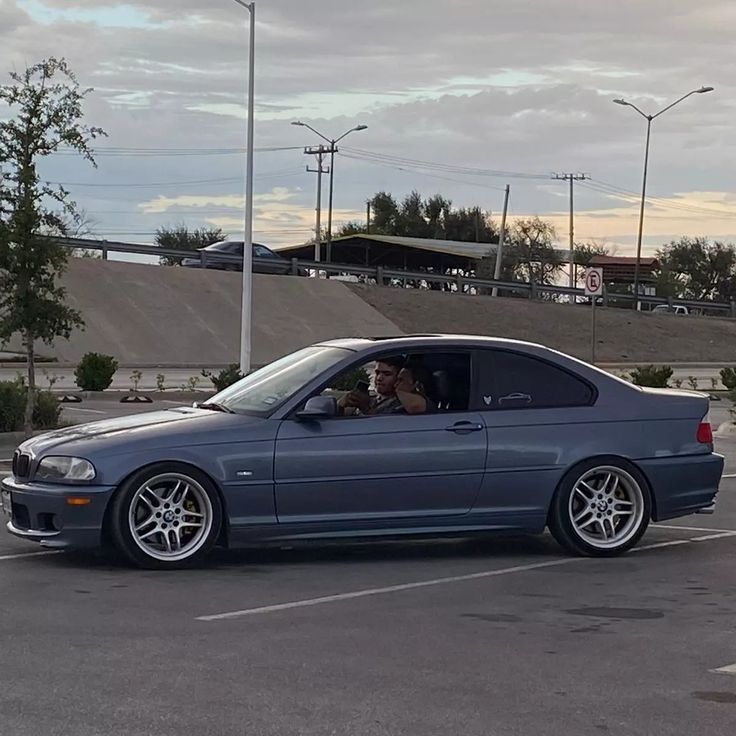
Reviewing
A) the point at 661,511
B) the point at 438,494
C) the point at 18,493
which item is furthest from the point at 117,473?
the point at 661,511

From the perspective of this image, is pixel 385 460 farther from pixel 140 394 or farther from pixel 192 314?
pixel 192 314

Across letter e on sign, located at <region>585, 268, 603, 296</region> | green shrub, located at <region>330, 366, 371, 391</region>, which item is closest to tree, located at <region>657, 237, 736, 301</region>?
letter e on sign, located at <region>585, 268, 603, 296</region>

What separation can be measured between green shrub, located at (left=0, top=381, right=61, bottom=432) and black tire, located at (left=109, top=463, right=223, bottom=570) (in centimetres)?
944

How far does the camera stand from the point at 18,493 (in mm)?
8906

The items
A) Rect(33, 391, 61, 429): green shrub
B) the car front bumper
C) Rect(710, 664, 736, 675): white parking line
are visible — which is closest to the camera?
Rect(710, 664, 736, 675): white parking line

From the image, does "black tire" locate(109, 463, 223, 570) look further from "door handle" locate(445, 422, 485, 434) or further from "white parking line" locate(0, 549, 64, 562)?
"door handle" locate(445, 422, 485, 434)

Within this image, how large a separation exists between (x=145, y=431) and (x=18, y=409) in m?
9.54

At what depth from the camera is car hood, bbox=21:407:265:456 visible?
8.81 meters

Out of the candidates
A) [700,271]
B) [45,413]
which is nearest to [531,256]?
[700,271]

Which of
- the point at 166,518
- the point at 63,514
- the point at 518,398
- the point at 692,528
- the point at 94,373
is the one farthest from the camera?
the point at 94,373

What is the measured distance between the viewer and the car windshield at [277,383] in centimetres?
926

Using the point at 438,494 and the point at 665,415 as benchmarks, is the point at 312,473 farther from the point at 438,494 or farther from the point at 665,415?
the point at 665,415

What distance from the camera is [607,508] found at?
9.66 m

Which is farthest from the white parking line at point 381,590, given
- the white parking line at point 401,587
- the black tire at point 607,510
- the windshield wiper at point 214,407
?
the windshield wiper at point 214,407
